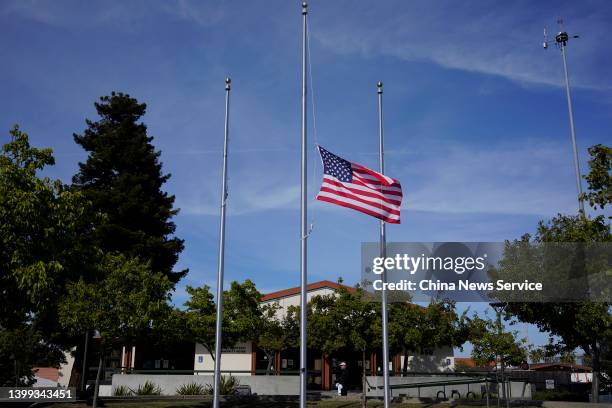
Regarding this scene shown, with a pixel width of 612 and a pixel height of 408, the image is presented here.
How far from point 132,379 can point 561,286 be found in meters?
21.6

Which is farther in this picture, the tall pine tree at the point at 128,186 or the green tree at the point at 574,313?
the tall pine tree at the point at 128,186

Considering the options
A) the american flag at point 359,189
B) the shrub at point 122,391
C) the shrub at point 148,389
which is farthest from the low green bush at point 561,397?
the shrub at point 122,391

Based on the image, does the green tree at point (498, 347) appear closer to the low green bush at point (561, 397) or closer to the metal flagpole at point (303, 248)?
the low green bush at point (561, 397)

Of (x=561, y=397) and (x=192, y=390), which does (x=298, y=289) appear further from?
(x=561, y=397)

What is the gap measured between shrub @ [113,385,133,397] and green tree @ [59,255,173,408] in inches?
266

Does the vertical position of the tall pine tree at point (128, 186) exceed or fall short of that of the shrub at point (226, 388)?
it exceeds it

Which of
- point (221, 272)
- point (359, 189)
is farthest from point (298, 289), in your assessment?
point (359, 189)

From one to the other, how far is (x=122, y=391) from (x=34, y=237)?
11.8 metres

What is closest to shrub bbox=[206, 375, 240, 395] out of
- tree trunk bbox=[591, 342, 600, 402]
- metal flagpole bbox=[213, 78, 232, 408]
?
metal flagpole bbox=[213, 78, 232, 408]

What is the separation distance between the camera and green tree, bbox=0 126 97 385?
2111 cm

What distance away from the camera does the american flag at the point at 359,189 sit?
58.4 ft

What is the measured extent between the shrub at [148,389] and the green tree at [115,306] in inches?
276

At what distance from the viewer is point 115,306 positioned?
945 inches

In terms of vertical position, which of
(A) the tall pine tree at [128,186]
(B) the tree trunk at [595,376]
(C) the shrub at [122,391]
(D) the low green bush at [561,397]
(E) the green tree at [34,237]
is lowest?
(D) the low green bush at [561,397]
